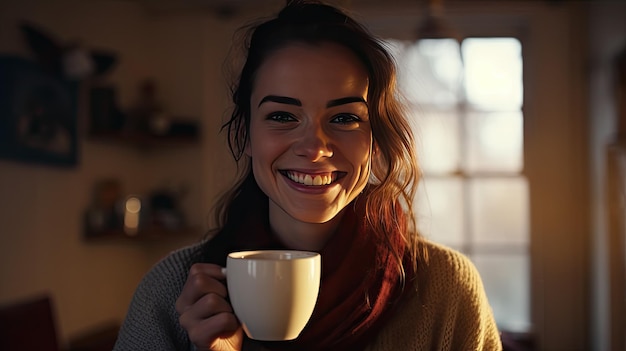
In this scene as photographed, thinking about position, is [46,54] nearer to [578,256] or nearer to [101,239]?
[101,239]

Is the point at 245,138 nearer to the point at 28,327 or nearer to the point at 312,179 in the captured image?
the point at 312,179

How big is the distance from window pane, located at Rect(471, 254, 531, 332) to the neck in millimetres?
2707

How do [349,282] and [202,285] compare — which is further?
[349,282]

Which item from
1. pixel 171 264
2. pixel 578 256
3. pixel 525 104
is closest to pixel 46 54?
pixel 171 264

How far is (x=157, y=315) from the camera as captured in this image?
1.07 meters

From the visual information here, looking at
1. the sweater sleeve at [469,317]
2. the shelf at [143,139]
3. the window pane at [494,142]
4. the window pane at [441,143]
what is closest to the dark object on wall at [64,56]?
the shelf at [143,139]

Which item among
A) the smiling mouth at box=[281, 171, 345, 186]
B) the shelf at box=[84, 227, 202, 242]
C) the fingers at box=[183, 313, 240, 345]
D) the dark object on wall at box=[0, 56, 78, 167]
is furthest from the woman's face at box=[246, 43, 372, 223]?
the shelf at box=[84, 227, 202, 242]

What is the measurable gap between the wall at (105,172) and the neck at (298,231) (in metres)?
1.44

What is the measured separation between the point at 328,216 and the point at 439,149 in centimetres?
279

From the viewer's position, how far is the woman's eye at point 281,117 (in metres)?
0.96

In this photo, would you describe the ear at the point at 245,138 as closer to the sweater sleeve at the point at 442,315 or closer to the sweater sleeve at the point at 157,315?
the sweater sleeve at the point at 157,315

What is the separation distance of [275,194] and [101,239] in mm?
2663

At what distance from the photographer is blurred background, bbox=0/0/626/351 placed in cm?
311

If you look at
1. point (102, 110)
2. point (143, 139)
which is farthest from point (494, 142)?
point (102, 110)
